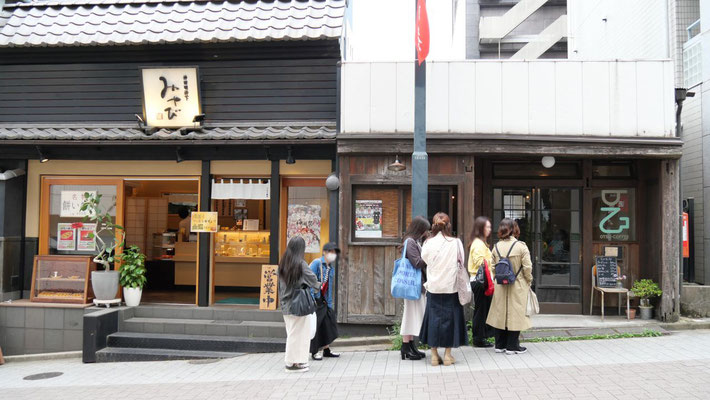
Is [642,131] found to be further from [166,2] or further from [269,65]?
[166,2]

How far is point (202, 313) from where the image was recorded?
9.98 metres

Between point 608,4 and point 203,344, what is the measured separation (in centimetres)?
1457

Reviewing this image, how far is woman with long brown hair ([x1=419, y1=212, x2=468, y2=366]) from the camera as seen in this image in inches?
274

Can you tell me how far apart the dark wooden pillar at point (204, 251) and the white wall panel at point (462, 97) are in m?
4.74

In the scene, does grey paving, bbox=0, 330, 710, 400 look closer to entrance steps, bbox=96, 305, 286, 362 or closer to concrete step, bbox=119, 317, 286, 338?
entrance steps, bbox=96, 305, 286, 362

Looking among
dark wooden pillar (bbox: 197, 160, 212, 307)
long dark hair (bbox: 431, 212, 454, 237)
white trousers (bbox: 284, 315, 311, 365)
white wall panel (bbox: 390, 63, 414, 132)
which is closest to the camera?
long dark hair (bbox: 431, 212, 454, 237)

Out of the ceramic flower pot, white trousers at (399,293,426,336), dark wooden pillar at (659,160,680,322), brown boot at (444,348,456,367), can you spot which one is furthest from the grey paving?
the ceramic flower pot

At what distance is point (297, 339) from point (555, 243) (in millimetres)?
5415

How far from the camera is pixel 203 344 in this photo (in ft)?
30.2

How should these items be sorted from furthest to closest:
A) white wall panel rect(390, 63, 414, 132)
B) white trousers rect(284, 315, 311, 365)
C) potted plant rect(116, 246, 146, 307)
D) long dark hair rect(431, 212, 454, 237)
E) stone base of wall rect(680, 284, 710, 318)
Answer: potted plant rect(116, 246, 146, 307), stone base of wall rect(680, 284, 710, 318), white wall panel rect(390, 63, 414, 132), white trousers rect(284, 315, 311, 365), long dark hair rect(431, 212, 454, 237)

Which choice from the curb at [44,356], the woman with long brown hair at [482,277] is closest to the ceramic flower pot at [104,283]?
the curb at [44,356]

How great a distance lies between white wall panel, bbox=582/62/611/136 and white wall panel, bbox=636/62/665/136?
0.53 metres

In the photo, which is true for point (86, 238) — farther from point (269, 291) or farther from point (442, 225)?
point (442, 225)

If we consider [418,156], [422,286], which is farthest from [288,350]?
[418,156]
